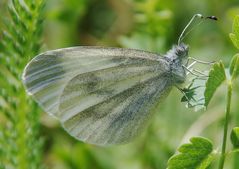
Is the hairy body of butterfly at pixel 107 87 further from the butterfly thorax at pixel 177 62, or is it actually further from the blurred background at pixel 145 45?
the blurred background at pixel 145 45

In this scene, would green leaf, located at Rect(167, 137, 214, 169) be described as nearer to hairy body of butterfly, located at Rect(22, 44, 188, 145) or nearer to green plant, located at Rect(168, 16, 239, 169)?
green plant, located at Rect(168, 16, 239, 169)

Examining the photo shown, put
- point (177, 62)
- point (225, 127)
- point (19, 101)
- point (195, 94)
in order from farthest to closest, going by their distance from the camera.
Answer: point (177, 62) < point (19, 101) < point (195, 94) < point (225, 127)

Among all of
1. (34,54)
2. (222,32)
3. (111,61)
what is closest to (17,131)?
(34,54)

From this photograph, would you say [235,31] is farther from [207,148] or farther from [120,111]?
[120,111]

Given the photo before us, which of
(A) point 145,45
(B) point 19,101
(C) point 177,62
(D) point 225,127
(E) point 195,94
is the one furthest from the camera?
(A) point 145,45

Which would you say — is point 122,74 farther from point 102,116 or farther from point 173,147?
point 173,147

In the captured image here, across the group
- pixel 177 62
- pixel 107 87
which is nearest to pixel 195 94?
pixel 177 62

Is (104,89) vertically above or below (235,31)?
below
